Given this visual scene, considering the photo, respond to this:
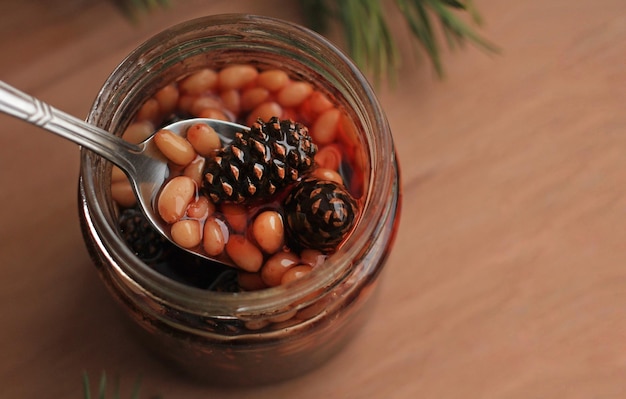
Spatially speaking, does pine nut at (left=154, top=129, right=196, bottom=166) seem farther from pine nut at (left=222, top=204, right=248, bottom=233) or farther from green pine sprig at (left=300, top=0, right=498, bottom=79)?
green pine sprig at (left=300, top=0, right=498, bottom=79)

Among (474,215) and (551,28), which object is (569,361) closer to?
(474,215)

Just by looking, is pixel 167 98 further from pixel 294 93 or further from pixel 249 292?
pixel 249 292

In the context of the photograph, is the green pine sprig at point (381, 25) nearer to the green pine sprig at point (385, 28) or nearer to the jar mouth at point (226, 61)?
the green pine sprig at point (385, 28)

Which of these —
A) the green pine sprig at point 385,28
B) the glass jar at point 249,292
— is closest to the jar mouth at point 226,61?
the glass jar at point 249,292

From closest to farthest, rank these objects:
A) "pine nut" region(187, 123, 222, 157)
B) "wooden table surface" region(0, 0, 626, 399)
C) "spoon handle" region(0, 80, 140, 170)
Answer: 1. "spoon handle" region(0, 80, 140, 170)
2. "pine nut" region(187, 123, 222, 157)
3. "wooden table surface" region(0, 0, 626, 399)

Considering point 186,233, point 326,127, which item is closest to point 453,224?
point 326,127

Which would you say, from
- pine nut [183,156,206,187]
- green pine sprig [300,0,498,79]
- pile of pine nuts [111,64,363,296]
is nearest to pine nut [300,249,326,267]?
pile of pine nuts [111,64,363,296]
